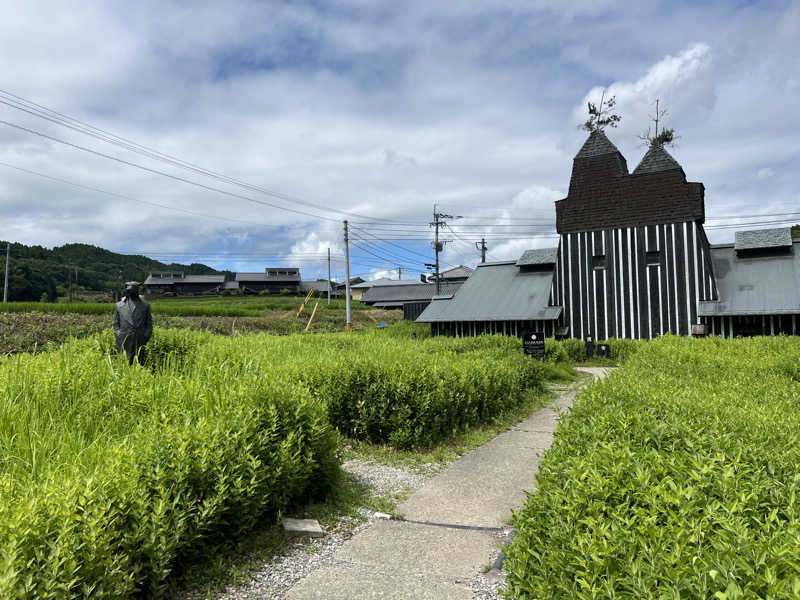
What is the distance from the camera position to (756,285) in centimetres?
2020

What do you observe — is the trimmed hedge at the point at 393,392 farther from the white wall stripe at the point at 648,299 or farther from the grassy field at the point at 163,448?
the white wall stripe at the point at 648,299

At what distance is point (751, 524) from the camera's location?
2188 millimetres

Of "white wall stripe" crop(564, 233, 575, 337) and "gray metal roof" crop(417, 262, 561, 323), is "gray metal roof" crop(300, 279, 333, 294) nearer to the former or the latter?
"gray metal roof" crop(417, 262, 561, 323)

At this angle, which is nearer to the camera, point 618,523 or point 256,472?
point 618,523

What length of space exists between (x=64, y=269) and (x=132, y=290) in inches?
2391

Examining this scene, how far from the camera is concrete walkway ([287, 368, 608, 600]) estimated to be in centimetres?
339

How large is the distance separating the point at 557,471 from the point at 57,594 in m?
2.82

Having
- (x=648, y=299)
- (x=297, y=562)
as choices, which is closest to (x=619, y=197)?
(x=648, y=299)

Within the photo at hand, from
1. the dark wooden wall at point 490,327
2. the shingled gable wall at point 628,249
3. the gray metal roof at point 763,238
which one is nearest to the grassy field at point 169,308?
the dark wooden wall at point 490,327

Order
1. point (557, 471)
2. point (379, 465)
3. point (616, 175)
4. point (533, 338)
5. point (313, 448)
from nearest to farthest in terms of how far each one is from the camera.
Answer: point (557, 471) < point (313, 448) < point (379, 465) < point (533, 338) < point (616, 175)

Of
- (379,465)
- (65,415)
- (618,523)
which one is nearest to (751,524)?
(618,523)

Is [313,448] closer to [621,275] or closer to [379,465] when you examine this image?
[379,465]

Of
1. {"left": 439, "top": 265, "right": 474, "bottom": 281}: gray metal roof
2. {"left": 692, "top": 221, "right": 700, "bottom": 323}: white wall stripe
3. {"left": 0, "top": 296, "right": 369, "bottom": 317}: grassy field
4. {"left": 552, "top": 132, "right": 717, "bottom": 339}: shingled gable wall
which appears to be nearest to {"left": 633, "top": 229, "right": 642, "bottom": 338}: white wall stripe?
{"left": 552, "top": 132, "right": 717, "bottom": 339}: shingled gable wall

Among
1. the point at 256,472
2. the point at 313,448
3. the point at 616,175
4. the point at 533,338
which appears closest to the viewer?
the point at 256,472
